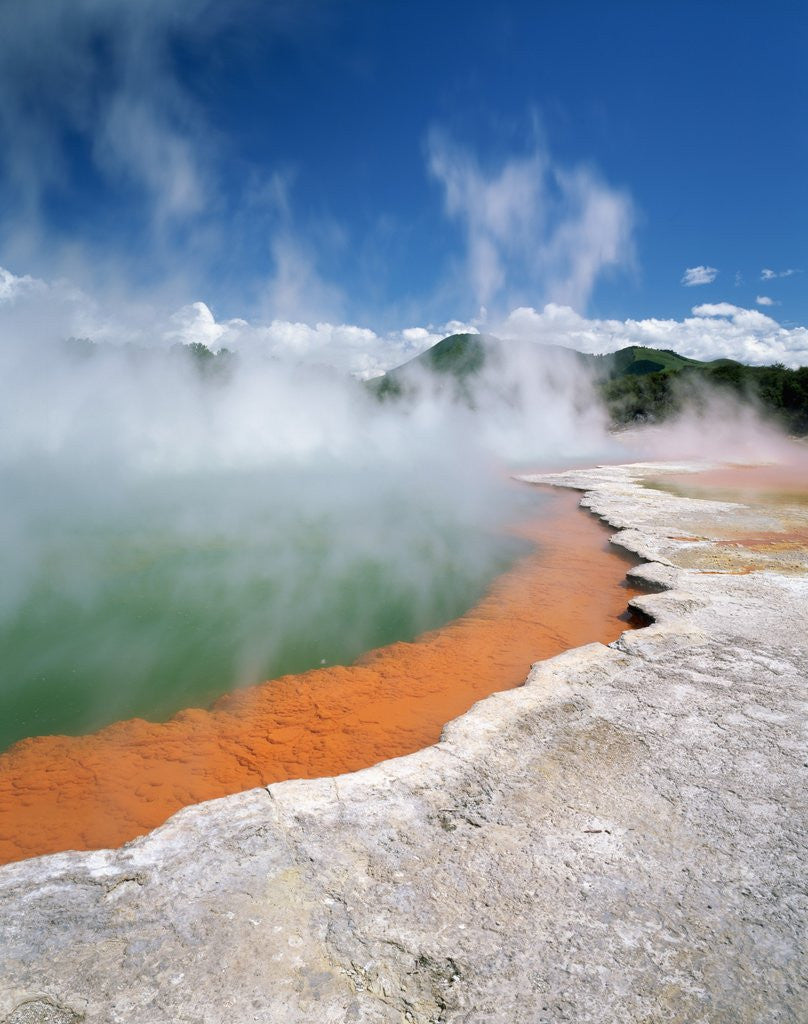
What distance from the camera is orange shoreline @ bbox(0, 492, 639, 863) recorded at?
12.6 feet

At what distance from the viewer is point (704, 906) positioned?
89.8 inches

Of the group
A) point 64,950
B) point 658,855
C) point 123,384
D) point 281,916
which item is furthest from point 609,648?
point 123,384

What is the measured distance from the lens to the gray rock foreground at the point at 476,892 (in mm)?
1928

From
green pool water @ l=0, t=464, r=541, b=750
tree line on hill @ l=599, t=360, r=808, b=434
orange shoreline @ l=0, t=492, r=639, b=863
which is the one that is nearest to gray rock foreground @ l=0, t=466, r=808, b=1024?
orange shoreline @ l=0, t=492, r=639, b=863

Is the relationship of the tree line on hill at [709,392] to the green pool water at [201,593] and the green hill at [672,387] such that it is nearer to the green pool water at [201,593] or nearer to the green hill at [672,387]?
the green hill at [672,387]

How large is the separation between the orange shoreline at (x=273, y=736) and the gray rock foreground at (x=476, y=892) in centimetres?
111

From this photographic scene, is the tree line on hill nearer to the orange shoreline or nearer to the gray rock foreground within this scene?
the orange shoreline

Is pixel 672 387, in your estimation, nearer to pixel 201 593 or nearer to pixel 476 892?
pixel 201 593

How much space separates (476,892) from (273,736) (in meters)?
2.65

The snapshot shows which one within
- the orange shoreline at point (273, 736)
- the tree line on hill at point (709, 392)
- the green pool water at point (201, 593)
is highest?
the tree line on hill at point (709, 392)

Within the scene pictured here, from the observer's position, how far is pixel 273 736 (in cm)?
462

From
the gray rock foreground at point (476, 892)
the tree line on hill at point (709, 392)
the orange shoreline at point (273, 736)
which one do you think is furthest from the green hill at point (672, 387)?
the gray rock foreground at point (476, 892)

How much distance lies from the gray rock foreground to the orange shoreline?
3.64 ft

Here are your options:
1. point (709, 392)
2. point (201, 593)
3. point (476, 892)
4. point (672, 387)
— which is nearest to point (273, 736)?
point (476, 892)
